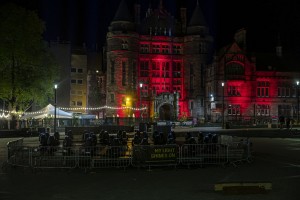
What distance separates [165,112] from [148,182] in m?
61.0

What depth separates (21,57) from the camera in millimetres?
47844

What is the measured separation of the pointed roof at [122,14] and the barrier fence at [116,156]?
192 ft

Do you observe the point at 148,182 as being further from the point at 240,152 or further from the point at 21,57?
the point at 21,57

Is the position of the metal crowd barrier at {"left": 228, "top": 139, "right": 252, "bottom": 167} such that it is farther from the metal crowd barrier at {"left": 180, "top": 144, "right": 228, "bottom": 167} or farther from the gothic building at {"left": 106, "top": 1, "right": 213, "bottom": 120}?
the gothic building at {"left": 106, "top": 1, "right": 213, "bottom": 120}

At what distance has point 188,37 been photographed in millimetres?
77062

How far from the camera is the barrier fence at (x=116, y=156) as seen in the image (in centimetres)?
1719

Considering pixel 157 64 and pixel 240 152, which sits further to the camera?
pixel 157 64

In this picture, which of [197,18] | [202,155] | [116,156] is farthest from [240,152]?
[197,18]

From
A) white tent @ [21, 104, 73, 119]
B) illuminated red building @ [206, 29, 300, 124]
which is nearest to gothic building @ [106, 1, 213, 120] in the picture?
illuminated red building @ [206, 29, 300, 124]

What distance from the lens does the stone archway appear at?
7394 cm

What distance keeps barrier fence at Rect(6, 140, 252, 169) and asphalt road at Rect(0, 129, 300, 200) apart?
0.45 meters

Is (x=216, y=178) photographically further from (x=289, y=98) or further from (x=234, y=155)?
(x=289, y=98)

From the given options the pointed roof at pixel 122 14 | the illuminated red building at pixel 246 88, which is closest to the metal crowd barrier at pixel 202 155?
the illuminated red building at pixel 246 88

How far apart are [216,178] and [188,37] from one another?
2513 inches
